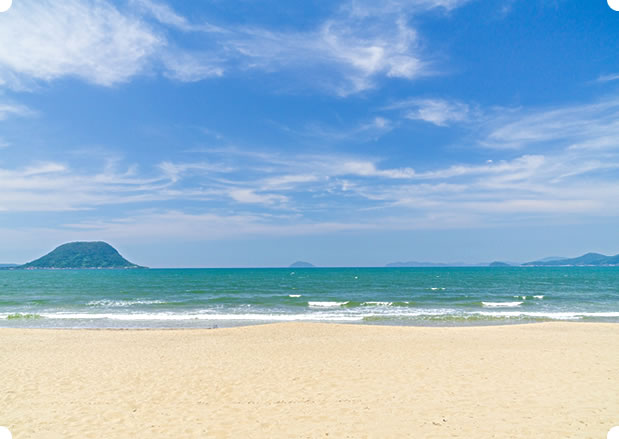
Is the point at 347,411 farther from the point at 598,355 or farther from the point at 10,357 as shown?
the point at 10,357

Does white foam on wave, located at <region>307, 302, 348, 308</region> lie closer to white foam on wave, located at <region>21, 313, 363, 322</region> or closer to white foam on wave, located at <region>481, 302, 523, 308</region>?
white foam on wave, located at <region>21, 313, 363, 322</region>

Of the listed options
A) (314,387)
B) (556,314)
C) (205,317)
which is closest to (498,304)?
(556,314)

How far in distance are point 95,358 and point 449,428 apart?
11.8m

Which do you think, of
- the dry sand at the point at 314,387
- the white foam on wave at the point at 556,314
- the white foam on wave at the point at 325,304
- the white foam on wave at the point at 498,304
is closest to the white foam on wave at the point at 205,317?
the white foam on wave at the point at 325,304

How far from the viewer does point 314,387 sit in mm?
9352

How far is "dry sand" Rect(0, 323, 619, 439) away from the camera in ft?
22.7

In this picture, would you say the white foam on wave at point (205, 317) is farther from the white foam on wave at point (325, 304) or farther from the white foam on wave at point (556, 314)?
the white foam on wave at point (556, 314)

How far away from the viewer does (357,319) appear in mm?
25375

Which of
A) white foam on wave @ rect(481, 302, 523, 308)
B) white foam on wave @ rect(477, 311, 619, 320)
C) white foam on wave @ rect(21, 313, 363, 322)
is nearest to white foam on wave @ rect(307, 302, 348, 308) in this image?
→ white foam on wave @ rect(21, 313, 363, 322)

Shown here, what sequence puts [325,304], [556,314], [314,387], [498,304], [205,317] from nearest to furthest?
[314,387] < [205,317] < [556,314] < [498,304] < [325,304]

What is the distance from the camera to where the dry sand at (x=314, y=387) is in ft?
22.7

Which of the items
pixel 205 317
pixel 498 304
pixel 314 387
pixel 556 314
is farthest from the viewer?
pixel 498 304

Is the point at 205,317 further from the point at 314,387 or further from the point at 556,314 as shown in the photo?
the point at 556,314

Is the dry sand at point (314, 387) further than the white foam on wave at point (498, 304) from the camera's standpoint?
No
